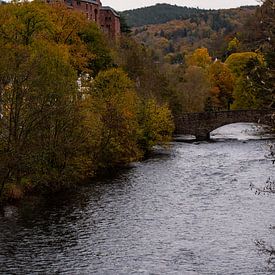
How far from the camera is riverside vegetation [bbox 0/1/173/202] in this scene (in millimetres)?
36000

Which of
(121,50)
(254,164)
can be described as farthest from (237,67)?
(254,164)

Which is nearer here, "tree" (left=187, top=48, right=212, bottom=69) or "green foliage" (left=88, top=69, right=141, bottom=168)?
"green foliage" (left=88, top=69, right=141, bottom=168)

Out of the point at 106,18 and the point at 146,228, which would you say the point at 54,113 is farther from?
the point at 106,18

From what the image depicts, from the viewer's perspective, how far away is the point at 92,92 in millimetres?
50688

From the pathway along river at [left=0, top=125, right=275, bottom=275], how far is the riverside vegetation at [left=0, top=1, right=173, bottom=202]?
6.63ft

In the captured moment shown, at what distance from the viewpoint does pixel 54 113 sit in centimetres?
3859

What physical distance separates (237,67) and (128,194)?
73.2 metres

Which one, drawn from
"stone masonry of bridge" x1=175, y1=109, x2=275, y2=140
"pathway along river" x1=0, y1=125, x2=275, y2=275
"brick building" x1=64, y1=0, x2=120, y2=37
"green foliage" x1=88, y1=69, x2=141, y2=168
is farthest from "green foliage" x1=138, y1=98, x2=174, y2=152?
"brick building" x1=64, y1=0, x2=120, y2=37

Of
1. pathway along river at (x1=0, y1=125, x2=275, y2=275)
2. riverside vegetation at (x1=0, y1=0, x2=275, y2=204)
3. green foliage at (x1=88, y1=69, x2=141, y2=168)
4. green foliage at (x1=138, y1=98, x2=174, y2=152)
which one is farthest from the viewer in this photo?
green foliage at (x1=138, y1=98, x2=174, y2=152)

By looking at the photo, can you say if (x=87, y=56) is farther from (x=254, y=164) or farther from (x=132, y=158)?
(x=254, y=164)

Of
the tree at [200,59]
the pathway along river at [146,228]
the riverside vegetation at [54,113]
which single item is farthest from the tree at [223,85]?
the pathway along river at [146,228]

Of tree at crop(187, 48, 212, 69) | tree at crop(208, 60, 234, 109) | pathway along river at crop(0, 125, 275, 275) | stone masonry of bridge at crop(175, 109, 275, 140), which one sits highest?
tree at crop(187, 48, 212, 69)

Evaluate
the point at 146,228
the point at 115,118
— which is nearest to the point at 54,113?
the point at 115,118

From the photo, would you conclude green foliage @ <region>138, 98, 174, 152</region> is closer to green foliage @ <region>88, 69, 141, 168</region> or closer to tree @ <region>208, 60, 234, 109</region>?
→ green foliage @ <region>88, 69, 141, 168</region>
